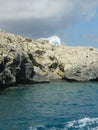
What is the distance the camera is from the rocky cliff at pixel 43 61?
81.5m

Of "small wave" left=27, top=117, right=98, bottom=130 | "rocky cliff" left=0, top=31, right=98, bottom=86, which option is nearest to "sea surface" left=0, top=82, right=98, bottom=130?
"small wave" left=27, top=117, right=98, bottom=130

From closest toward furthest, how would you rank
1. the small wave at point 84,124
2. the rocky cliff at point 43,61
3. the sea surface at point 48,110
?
the small wave at point 84,124 < the sea surface at point 48,110 < the rocky cliff at point 43,61

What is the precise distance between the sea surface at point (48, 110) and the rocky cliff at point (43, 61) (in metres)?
9.54

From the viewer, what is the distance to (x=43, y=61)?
103 metres

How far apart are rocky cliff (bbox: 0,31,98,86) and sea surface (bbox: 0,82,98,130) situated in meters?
9.54

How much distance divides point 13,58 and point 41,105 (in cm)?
2641

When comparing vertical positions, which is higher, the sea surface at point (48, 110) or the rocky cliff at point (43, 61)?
the rocky cliff at point (43, 61)

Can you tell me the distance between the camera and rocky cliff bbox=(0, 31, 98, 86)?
8147cm

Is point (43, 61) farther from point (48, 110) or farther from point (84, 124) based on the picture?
point (84, 124)

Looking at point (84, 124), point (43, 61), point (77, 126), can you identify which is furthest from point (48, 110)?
point (43, 61)

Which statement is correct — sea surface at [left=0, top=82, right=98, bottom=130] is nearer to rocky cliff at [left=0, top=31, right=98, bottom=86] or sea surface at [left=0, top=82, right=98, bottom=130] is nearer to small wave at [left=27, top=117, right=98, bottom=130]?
small wave at [left=27, top=117, right=98, bottom=130]

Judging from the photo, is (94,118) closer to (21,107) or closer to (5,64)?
(21,107)

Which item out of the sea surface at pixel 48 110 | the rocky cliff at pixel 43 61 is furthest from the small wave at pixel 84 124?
the rocky cliff at pixel 43 61

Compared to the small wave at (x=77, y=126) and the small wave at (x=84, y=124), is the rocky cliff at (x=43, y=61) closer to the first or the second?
the small wave at (x=84, y=124)
